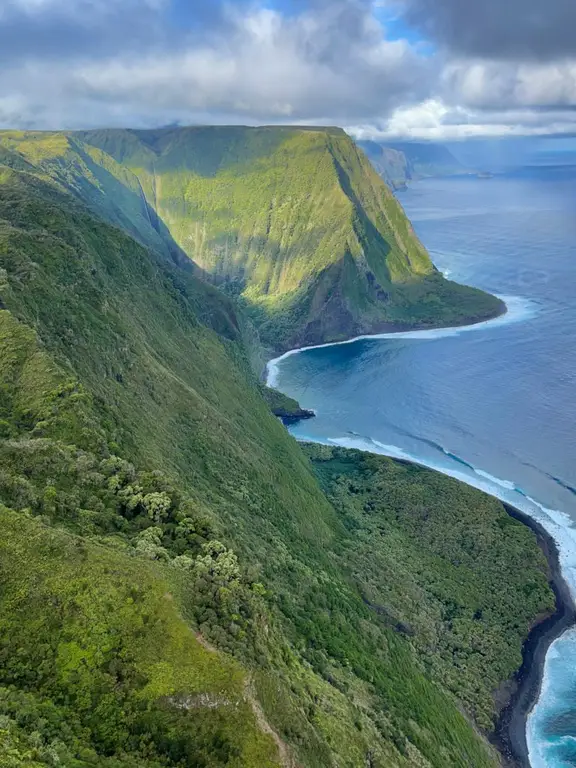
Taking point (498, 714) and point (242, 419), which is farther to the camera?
point (242, 419)

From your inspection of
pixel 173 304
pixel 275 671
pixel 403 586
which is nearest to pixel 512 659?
pixel 403 586

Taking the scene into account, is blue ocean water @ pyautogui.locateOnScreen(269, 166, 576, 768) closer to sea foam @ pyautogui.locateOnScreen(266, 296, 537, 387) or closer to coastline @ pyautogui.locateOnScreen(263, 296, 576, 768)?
sea foam @ pyautogui.locateOnScreen(266, 296, 537, 387)

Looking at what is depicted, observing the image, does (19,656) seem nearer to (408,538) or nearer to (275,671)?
(275,671)

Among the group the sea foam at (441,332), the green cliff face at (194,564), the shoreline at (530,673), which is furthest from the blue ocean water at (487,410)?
the green cliff face at (194,564)

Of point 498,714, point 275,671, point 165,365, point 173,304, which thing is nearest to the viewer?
point 275,671

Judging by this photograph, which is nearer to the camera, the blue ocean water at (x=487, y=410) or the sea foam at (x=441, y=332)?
the blue ocean water at (x=487, y=410)

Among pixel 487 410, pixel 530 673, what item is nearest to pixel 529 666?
pixel 530 673

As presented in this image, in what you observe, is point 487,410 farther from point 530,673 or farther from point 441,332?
point 530,673

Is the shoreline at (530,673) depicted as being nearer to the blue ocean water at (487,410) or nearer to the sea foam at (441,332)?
the blue ocean water at (487,410)
